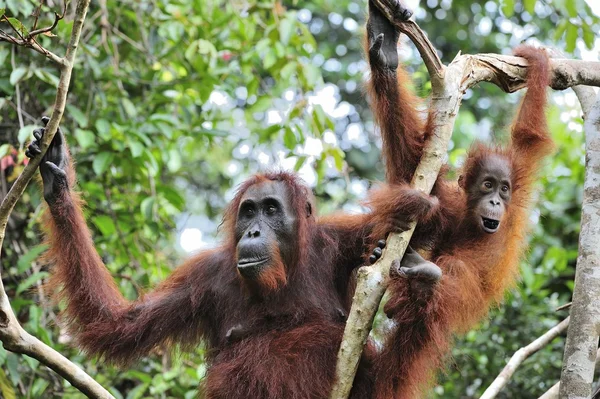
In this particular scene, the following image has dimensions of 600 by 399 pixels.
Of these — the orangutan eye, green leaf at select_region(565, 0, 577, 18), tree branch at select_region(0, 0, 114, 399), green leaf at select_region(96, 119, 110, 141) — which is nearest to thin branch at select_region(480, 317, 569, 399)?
the orangutan eye

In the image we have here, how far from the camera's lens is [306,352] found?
406cm

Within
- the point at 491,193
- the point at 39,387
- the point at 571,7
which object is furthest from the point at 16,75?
the point at 571,7

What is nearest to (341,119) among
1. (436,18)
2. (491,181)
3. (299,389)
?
(436,18)

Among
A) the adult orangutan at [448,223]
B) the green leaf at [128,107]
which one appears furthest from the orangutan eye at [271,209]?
the green leaf at [128,107]

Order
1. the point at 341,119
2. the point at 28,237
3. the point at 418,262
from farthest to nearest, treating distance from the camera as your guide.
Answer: the point at 341,119 < the point at 28,237 < the point at 418,262

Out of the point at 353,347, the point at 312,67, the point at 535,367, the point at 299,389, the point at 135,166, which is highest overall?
the point at 312,67

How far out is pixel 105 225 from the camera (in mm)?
5816

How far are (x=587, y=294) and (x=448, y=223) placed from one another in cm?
95

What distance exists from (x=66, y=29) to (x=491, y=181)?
2.93 m

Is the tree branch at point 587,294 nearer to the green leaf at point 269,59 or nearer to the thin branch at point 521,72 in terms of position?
the thin branch at point 521,72

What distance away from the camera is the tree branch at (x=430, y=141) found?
3.39 meters

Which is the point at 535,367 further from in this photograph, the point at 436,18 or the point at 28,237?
the point at 436,18

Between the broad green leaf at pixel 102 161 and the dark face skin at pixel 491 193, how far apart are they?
2515 mm

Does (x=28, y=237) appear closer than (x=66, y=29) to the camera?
No
